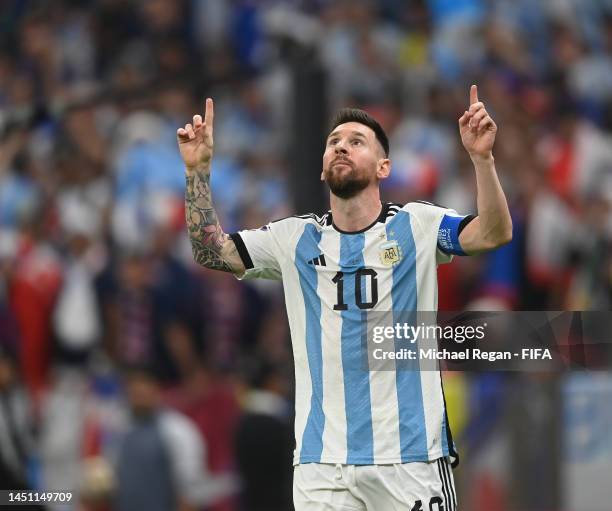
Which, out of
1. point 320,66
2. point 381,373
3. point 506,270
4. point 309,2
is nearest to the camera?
point 381,373

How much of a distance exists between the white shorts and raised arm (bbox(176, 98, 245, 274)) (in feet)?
2.77

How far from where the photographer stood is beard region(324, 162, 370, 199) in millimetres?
5758

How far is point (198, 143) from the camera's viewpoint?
591 cm

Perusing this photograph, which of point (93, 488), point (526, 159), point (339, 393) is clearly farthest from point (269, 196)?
point (339, 393)

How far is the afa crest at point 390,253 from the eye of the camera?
5758 mm

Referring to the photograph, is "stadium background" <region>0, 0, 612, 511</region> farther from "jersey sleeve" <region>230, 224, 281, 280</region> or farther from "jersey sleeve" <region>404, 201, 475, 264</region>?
"jersey sleeve" <region>404, 201, 475, 264</region>

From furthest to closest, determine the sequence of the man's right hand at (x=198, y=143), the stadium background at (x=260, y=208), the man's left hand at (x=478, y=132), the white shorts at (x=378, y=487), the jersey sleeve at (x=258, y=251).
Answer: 1. the stadium background at (x=260, y=208)
2. the jersey sleeve at (x=258, y=251)
3. the man's right hand at (x=198, y=143)
4. the white shorts at (x=378, y=487)
5. the man's left hand at (x=478, y=132)

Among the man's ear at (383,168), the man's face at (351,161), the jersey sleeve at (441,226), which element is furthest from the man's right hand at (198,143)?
the jersey sleeve at (441,226)

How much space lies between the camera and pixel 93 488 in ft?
37.0

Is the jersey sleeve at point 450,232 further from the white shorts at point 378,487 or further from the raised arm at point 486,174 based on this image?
the white shorts at point 378,487

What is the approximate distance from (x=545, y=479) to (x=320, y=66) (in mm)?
2978

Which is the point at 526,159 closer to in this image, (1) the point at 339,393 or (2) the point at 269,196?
(2) the point at 269,196

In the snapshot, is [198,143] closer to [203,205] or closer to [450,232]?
[203,205]

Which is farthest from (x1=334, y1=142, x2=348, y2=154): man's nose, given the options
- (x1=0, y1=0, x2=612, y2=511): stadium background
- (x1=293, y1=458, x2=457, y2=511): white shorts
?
(x1=0, y1=0, x2=612, y2=511): stadium background
